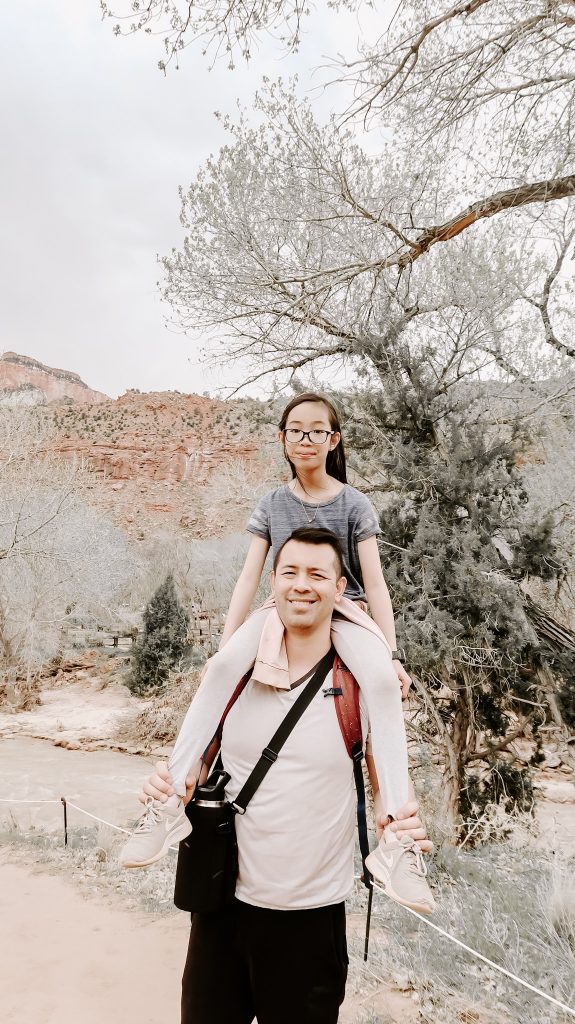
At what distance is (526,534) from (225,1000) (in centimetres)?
472

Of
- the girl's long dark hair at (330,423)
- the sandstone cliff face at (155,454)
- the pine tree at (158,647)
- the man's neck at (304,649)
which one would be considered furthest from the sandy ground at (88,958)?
the sandstone cliff face at (155,454)

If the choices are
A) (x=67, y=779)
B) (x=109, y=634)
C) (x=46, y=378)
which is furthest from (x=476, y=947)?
(x=46, y=378)

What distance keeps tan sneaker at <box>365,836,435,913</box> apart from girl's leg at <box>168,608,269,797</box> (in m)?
0.48

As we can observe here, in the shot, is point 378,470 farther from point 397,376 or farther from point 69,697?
point 69,697

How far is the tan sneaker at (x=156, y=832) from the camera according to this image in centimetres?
146

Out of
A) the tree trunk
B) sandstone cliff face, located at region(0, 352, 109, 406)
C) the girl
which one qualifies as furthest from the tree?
sandstone cliff face, located at region(0, 352, 109, 406)

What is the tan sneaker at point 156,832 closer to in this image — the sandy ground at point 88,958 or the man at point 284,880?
the man at point 284,880

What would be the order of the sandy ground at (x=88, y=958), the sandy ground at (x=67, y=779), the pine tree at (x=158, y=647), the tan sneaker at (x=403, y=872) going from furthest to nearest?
the pine tree at (x=158, y=647) < the sandy ground at (x=67, y=779) < the sandy ground at (x=88, y=958) < the tan sneaker at (x=403, y=872)

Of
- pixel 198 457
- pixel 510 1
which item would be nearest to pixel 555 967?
pixel 510 1

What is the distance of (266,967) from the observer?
1.46 metres

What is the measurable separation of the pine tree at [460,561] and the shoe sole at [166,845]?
3.94 meters

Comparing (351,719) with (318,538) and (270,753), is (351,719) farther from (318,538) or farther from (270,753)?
(318,538)

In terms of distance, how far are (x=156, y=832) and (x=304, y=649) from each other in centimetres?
55

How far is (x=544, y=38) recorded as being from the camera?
13.3ft
